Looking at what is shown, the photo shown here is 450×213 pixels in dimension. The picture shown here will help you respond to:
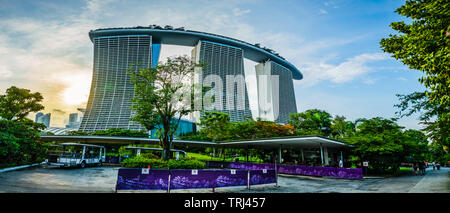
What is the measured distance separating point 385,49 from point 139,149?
24.2m

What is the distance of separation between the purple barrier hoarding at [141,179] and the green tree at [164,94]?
670 cm

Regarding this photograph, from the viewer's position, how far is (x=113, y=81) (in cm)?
8131

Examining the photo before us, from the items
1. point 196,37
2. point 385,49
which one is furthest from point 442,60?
point 196,37

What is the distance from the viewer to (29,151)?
59.4 feet

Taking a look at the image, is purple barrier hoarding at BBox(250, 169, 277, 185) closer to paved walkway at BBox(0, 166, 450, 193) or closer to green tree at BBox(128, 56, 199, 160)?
paved walkway at BBox(0, 166, 450, 193)

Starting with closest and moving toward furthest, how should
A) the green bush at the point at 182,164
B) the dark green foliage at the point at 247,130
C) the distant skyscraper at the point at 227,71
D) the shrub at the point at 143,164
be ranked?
the shrub at the point at 143,164 < the green bush at the point at 182,164 < the dark green foliage at the point at 247,130 < the distant skyscraper at the point at 227,71

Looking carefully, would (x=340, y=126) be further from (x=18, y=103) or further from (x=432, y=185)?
(x=18, y=103)

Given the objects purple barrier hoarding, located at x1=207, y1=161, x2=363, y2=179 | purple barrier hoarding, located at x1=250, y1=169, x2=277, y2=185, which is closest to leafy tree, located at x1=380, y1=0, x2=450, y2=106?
purple barrier hoarding, located at x1=250, y1=169, x2=277, y2=185

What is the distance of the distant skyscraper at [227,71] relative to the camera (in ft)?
322

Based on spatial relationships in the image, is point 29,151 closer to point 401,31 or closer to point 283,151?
point 401,31

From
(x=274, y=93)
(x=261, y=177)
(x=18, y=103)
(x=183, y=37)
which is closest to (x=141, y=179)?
(x=261, y=177)

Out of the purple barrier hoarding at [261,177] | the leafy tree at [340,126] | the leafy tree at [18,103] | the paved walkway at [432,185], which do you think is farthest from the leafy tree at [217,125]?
the paved walkway at [432,185]

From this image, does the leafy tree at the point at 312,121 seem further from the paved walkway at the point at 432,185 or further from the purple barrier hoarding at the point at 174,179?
the purple barrier hoarding at the point at 174,179
